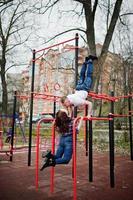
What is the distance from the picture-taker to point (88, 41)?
14039mm

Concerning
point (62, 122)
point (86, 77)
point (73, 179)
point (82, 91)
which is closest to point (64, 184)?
point (73, 179)

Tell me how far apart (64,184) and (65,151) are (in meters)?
1.01

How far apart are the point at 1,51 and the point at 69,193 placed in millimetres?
17972

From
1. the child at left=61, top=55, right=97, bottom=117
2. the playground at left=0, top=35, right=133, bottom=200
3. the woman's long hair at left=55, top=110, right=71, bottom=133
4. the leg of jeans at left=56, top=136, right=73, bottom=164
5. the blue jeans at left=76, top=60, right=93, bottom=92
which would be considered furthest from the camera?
the blue jeans at left=76, top=60, right=93, bottom=92

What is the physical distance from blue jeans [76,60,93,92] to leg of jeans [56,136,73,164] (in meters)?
1.09

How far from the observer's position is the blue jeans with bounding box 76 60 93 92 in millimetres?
5461

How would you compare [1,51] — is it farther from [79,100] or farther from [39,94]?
[79,100]

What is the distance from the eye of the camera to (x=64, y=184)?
5.51 metres

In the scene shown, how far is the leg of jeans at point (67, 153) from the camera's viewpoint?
4.77m

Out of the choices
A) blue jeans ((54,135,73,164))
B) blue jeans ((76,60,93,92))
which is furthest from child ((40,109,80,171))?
blue jeans ((76,60,93,92))

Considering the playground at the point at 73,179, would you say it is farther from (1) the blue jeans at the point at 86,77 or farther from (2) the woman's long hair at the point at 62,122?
(1) the blue jeans at the point at 86,77

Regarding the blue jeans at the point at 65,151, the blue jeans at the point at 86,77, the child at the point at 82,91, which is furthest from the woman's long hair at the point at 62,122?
the blue jeans at the point at 86,77

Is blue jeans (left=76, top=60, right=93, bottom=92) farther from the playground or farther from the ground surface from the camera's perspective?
the ground surface

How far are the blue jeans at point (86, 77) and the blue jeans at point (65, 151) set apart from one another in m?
1.07
